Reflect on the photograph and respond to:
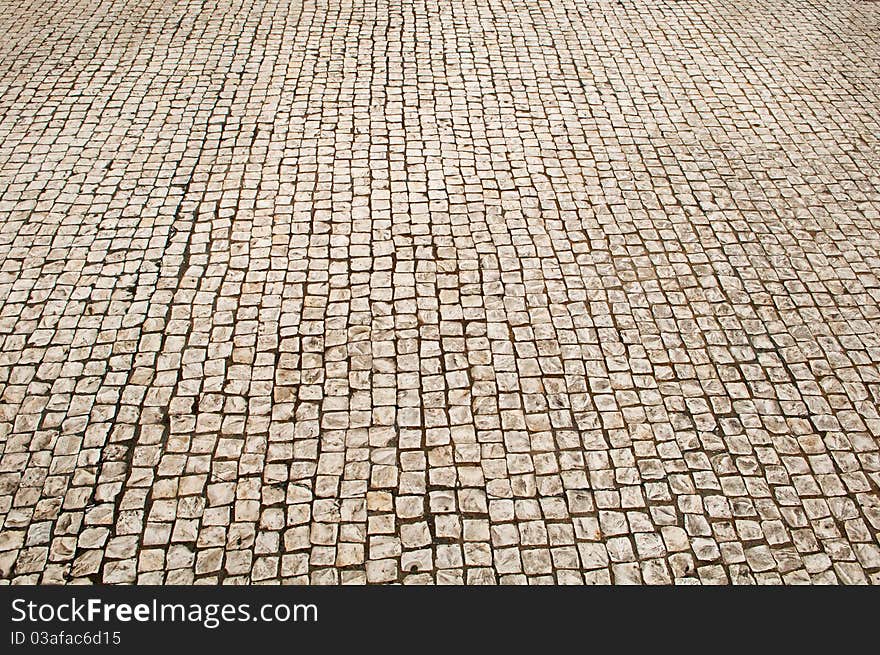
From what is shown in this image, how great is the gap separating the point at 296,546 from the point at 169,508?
2.52 feet

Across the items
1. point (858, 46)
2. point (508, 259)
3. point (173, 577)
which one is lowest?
point (173, 577)

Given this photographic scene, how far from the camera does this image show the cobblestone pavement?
4328mm

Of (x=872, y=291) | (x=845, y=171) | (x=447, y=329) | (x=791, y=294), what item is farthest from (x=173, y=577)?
(x=845, y=171)

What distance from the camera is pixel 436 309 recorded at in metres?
5.62

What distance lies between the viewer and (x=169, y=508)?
14.4ft

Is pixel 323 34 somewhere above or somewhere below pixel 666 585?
above

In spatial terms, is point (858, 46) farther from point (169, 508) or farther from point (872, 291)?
point (169, 508)

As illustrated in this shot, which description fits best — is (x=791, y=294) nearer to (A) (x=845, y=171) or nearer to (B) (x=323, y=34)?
(A) (x=845, y=171)

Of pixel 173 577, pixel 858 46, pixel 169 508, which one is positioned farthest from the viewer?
pixel 858 46

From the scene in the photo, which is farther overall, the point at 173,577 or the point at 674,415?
the point at 674,415

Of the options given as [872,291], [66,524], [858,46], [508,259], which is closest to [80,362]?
[66,524]

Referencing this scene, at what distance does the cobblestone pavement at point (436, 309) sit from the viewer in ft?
14.2

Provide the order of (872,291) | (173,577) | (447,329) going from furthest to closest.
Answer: (872,291)
(447,329)
(173,577)

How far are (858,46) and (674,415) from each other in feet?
21.6
